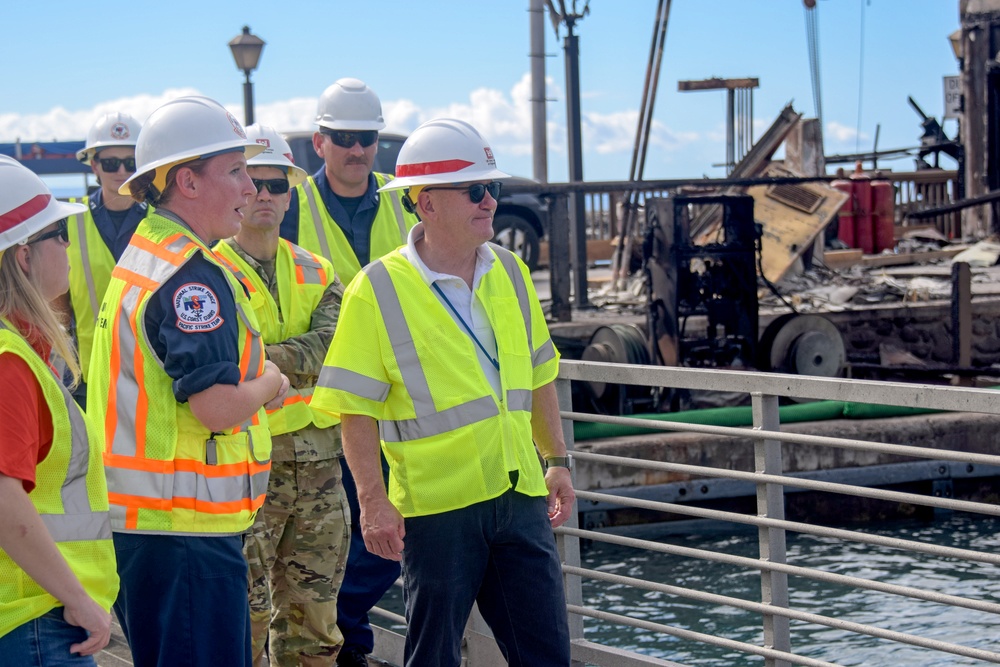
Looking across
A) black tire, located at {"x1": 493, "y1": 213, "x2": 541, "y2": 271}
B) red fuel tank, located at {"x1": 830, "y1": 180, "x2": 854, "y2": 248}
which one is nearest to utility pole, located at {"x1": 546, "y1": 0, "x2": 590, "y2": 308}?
black tire, located at {"x1": 493, "y1": 213, "x2": 541, "y2": 271}

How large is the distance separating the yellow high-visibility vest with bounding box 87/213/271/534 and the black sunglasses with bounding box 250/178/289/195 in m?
1.30

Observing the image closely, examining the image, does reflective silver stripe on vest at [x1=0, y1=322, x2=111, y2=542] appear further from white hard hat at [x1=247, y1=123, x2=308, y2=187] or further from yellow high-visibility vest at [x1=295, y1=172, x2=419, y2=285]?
yellow high-visibility vest at [x1=295, y1=172, x2=419, y2=285]

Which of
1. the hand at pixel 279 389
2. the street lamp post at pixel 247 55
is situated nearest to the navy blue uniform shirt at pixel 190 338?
the hand at pixel 279 389

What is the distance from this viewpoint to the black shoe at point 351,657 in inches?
182

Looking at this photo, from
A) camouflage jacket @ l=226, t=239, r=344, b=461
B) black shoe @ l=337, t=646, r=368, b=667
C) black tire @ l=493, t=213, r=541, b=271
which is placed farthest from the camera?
black tire @ l=493, t=213, r=541, b=271

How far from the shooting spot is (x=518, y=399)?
3.31 m

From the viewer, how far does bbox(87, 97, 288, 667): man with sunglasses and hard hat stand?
9.04 feet

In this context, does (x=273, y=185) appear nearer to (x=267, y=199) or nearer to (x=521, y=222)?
(x=267, y=199)

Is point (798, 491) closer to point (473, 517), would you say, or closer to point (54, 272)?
point (473, 517)

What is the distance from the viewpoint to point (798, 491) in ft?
38.0

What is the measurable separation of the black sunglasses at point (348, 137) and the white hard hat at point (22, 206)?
2268mm

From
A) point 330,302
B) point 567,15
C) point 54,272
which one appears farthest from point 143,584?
point 567,15

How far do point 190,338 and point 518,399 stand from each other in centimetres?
93

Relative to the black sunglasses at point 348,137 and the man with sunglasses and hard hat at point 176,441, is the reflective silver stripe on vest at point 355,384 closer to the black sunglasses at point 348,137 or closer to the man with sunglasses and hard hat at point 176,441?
the man with sunglasses and hard hat at point 176,441
